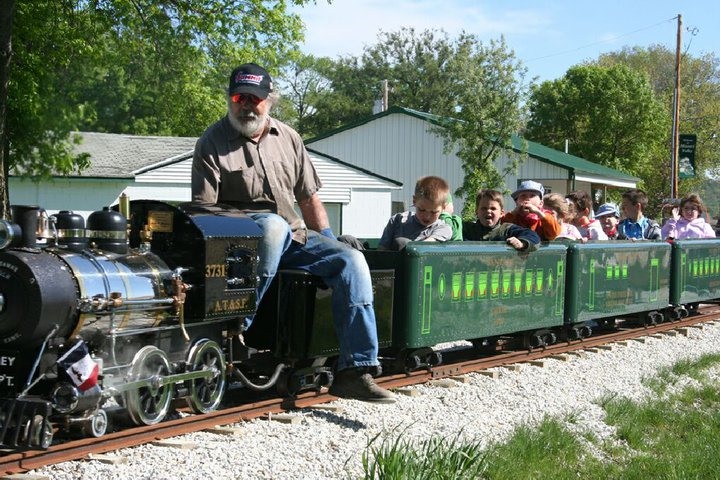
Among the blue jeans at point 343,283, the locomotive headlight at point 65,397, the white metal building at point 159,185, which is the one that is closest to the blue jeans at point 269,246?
the blue jeans at point 343,283

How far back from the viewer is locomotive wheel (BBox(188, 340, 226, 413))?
638cm

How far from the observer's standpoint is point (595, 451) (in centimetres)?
695

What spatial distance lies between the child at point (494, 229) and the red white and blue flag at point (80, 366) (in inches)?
203

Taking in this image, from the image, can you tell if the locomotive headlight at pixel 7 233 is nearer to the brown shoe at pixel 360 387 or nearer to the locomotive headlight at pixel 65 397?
the locomotive headlight at pixel 65 397

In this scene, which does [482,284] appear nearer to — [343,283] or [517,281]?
[517,281]

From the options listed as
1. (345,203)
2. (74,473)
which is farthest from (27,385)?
(345,203)

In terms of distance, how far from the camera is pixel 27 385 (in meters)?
5.39

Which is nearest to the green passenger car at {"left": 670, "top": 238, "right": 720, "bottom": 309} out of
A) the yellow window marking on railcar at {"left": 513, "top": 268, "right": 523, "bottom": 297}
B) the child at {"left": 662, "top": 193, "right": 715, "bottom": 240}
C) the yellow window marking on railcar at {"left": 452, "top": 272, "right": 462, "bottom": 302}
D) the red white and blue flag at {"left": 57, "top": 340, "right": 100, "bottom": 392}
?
the child at {"left": 662, "top": 193, "right": 715, "bottom": 240}

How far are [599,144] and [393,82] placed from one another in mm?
25347

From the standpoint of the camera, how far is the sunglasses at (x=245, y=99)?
657 cm

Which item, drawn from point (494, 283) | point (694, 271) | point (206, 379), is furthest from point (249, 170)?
point (694, 271)

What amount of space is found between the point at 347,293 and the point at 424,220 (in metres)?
2.25

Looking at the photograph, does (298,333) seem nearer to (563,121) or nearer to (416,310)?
(416,310)

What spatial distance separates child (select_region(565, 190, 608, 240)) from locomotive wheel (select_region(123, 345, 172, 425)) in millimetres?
8063
